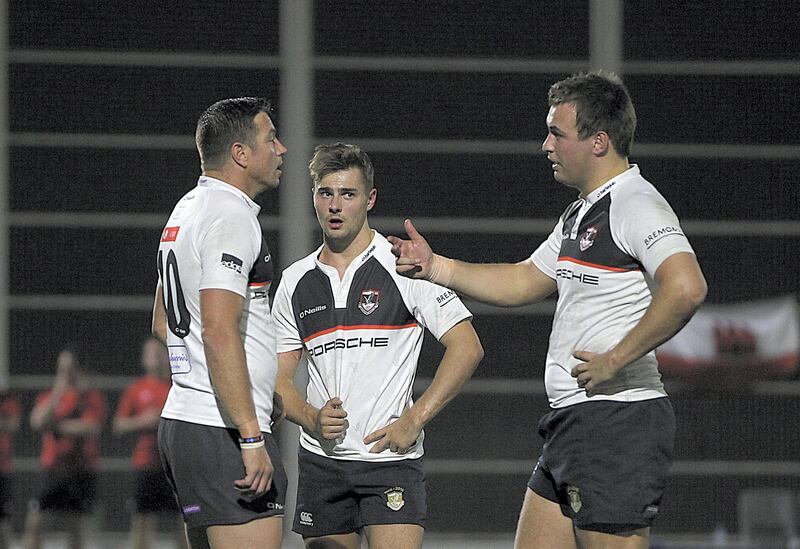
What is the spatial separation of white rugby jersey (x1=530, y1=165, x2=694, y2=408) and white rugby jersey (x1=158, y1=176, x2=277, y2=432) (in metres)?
0.95

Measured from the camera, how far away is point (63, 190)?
11477 millimetres

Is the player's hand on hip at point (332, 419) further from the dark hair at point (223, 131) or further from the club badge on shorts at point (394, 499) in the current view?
the dark hair at point (223, 131)

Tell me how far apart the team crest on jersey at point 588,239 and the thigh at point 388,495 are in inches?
41.3

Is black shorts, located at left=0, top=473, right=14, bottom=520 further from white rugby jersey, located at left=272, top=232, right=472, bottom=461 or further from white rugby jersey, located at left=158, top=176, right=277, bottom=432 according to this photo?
white rugby jersey, located at left=158, top=176, right=277, bottom=432

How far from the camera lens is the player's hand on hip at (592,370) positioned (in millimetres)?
3537

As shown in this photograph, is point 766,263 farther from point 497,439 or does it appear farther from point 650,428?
point 650,428

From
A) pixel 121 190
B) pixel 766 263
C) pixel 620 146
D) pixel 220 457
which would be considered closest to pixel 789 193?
pixel 766 263

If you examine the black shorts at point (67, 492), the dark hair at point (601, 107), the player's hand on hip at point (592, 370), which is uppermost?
the dark hair at point (601, 107)

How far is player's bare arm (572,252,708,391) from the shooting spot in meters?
3.42

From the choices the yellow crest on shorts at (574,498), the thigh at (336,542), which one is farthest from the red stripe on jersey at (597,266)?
the thigh at (336,542)

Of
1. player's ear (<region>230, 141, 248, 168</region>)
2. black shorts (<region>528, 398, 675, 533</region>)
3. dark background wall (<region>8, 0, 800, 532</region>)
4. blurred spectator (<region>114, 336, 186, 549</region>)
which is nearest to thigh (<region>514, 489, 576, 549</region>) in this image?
black shorts (<region>528, 398, 675, 533</region>)

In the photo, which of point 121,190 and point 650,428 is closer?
point 650,428

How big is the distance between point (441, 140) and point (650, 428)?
8127 millimetres

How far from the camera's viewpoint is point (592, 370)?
140 inches
